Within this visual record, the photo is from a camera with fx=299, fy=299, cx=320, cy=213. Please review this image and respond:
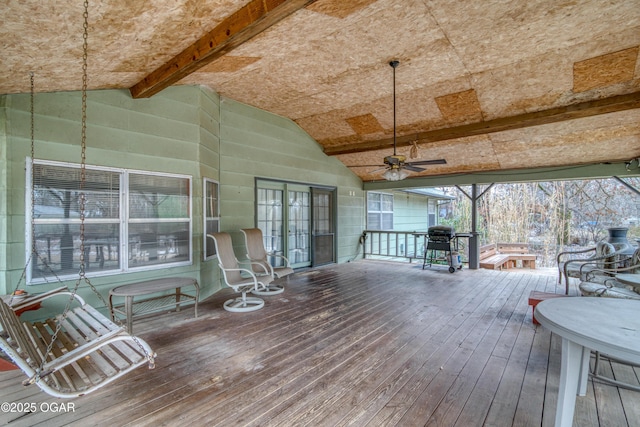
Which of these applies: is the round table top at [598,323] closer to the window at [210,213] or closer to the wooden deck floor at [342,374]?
the wooden deck floor at [342,374]

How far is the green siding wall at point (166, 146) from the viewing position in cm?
311

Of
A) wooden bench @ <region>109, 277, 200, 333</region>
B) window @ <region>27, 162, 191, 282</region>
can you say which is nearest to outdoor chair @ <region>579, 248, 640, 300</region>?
wooden bench @ <region>109, 277, 200, 333</region>

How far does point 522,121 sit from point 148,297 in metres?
6.69

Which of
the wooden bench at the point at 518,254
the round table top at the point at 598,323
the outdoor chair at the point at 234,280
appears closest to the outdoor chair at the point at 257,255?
the outdoor chair at the point at 234,280

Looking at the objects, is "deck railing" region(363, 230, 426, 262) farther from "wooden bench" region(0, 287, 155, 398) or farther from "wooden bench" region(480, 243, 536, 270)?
"wooden bench" region(0, 287, 155, 398)

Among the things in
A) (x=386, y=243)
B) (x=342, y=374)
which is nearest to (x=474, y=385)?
(x=342, y=374)

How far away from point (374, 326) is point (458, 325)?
1051mm

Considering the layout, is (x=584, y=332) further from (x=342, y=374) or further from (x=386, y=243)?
(x=386, y=243)

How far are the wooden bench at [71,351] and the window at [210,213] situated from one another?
2064 mm

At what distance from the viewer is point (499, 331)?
3.54m

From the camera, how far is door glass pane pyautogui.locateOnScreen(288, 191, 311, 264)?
6.98 m

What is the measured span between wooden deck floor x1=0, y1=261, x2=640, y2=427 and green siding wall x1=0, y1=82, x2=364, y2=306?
1384mm

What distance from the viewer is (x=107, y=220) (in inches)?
148

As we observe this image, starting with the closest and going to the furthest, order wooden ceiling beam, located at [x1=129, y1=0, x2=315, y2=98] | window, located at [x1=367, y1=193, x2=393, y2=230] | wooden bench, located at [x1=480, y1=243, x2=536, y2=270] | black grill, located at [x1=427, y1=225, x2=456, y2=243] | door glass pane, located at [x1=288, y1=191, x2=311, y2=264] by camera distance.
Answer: wooden ceiling beam, located at [x1=129, y1=0, x2=315, y2=98] → door glass pane, located at [x1=288, y1=191, x2=311, y2=264] → black grill, located at [x1=427, y1=225, x2=456, y2=243] → wooden bench, located at [x1=480, y1=243, x2=536, y2=270] → window, located at [x1=367, y1=193, x2=393, y2=230]
